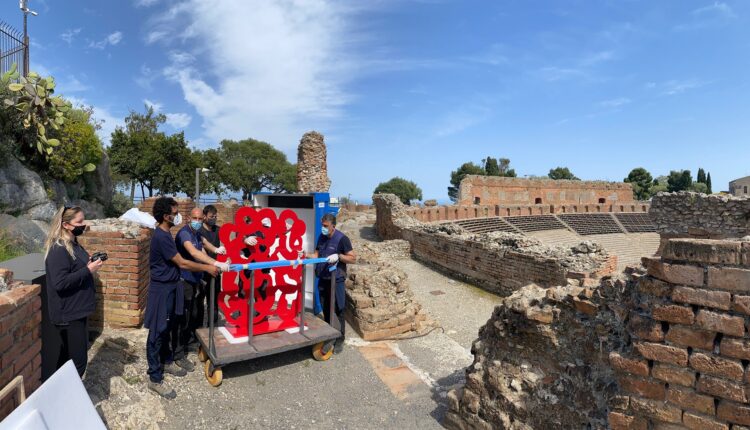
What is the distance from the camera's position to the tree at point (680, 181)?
2050 inches

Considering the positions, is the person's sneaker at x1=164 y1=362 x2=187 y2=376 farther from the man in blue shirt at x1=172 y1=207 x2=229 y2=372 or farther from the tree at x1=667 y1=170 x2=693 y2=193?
the tree at x1=667 y1=170 x2=693 y2=193

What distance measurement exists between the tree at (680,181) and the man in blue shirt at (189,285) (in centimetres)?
6292

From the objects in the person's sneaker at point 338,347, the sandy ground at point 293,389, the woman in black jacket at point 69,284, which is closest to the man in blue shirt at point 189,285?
the sandy ground at point 293,389

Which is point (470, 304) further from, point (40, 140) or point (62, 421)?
point (40, 140)

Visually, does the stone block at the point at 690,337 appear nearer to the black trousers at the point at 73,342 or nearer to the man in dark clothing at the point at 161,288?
the man in dark clothing at the point at 161,288

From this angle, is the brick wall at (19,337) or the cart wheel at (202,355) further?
the cart wheel at (202,355)

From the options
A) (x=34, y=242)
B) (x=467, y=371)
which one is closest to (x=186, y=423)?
(x=467, y=371)

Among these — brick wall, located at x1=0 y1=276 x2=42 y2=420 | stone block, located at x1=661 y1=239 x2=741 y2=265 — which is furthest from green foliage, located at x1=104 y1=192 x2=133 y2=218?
Answer: stone block, located at x1=661 y1=239 x2=741 y2=265

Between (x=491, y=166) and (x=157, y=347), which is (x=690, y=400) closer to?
(x=157, y=347)

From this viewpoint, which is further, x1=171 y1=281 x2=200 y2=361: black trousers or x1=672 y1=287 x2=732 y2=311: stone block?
x1=171 y1=281 x2=200 y2=361: black trousers

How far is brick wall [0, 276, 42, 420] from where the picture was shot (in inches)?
83.3

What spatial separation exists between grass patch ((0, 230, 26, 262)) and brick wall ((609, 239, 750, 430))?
723cm

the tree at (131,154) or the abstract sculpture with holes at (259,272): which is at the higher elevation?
the tree at (131,154)

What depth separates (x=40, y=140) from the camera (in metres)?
8.54
